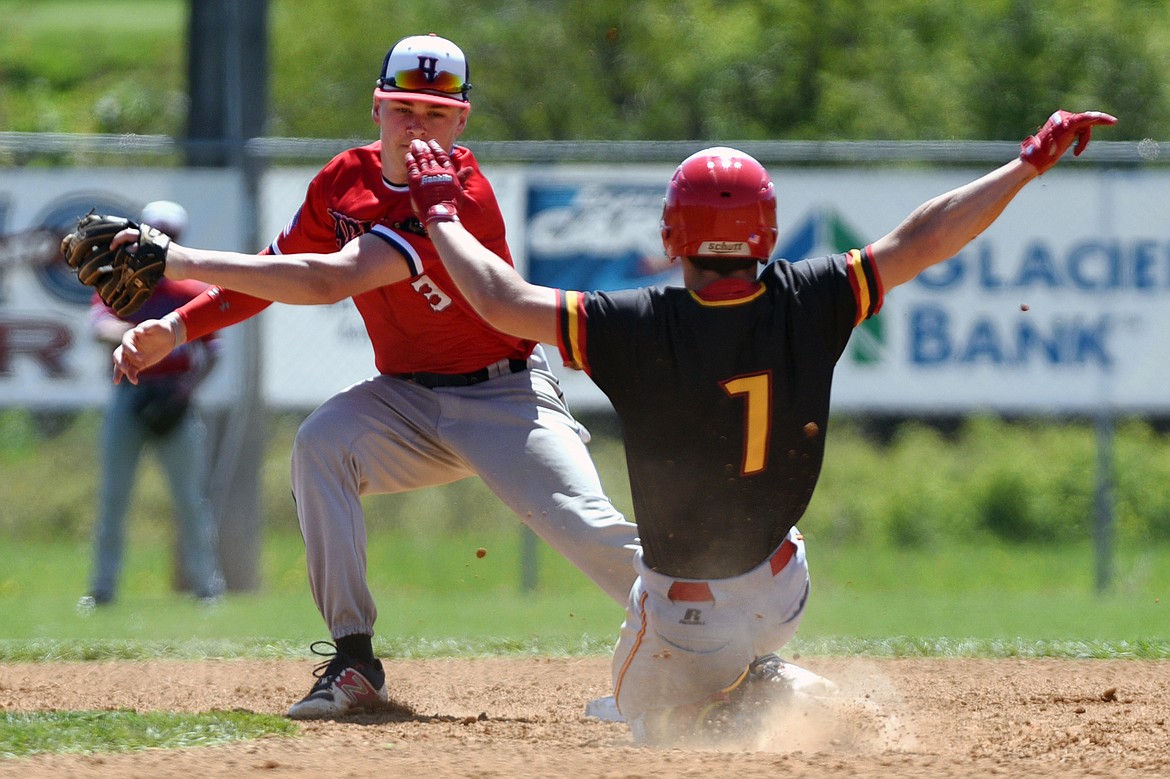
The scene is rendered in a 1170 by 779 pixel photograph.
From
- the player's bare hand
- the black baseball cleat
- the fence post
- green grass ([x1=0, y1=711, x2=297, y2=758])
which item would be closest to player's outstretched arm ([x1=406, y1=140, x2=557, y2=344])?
the player's bare hand

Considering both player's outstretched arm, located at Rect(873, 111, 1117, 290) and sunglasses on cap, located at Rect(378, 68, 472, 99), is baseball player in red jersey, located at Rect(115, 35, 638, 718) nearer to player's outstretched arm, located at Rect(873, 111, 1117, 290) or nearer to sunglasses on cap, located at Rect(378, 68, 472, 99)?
sunglasses on cap, located at Rect(378, 68, 472, 99)

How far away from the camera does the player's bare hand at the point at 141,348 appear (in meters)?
4.72

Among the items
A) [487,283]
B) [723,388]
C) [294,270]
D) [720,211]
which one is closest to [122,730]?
[294,270]

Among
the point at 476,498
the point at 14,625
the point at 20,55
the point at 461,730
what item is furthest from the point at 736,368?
the point at 20,55

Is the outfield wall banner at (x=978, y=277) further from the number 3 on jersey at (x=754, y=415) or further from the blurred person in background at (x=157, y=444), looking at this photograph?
the number 3 on jersey at (x=754, y=415)

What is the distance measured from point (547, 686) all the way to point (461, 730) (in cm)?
122

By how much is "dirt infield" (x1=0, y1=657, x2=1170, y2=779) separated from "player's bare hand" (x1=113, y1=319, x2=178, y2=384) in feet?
3.71

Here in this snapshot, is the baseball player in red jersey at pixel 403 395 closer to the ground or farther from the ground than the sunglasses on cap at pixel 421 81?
closer to the ground

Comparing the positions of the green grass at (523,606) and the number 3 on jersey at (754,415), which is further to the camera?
the green grass at (523,606)

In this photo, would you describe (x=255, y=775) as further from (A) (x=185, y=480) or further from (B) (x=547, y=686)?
(A) (x=185, y=480)

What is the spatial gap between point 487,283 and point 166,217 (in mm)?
5356

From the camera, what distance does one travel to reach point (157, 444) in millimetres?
8914

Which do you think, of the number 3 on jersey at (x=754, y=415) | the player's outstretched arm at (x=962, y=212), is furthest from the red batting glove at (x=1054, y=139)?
the number 3 on jersey at (x=754, y=415)

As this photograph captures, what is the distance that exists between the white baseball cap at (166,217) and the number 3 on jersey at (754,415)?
557cm
